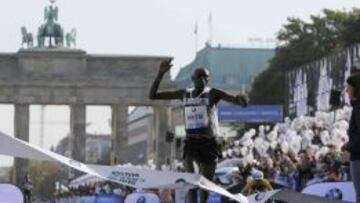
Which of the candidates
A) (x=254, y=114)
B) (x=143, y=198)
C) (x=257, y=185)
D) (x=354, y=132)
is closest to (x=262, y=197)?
(x=354, y=132)

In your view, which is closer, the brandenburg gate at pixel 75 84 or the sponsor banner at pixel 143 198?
the sponsor banner at pixel 143 198

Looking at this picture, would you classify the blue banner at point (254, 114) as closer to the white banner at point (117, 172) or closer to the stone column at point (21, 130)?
the stone column at point (21, 130)

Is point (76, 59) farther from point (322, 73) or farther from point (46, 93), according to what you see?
point (322, 73)

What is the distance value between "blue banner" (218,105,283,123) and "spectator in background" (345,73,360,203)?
6384 cm

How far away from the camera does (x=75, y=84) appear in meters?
95.3

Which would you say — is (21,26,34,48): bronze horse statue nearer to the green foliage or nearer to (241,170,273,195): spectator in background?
the green foliage

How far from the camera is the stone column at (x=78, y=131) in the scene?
9619 centimetres

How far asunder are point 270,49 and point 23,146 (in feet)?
433

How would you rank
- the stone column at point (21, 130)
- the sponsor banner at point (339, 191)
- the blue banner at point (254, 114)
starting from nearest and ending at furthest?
the sponsor banner at point (339, 191), the blue banner at point (254, 114), the stone column at point (21, 130)

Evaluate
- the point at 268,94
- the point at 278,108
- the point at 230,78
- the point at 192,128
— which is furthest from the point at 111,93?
the point at 192,128

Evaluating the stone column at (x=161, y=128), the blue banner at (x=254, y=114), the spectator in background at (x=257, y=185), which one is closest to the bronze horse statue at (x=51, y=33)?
the stone column at (x=161, y=128)

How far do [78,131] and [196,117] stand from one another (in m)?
84.4

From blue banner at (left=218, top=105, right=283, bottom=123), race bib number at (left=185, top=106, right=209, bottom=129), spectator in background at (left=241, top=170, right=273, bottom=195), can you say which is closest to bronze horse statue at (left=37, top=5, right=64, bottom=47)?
blue banner at (left=218, top=105, right=283, bottom=123)

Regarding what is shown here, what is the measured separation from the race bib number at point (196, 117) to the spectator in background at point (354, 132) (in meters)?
2.70
